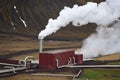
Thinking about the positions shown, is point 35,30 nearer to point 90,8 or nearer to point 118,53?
point 118,53

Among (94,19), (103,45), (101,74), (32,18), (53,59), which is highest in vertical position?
(32,18)

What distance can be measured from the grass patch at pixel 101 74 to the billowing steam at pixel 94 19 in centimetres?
1078

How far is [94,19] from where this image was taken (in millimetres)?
76312

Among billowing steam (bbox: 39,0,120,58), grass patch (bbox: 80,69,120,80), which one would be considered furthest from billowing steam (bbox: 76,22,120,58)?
grass patch (bbox: 80,69,120,80)

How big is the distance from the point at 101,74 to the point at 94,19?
2265cm

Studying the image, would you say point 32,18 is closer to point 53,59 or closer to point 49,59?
point 49,59

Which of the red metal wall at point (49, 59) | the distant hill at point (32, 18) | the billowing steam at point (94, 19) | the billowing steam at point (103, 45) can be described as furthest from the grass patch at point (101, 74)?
the distant hill at point (32, 18)

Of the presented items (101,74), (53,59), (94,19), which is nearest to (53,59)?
(53,59)

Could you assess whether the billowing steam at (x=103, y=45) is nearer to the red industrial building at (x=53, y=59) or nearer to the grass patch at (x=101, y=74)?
the red industrial building at (x=53, y=59)

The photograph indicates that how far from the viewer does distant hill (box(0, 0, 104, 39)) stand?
128 metres

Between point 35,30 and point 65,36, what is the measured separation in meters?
11.8

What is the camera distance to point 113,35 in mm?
98625

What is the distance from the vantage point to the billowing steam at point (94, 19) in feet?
210

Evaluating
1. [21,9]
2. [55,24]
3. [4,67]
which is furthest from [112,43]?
[21,9]
